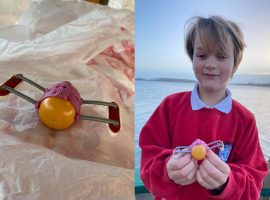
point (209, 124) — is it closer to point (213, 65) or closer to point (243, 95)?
point (213, 65)

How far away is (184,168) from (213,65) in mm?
172

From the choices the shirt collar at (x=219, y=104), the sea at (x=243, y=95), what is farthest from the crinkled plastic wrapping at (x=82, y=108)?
the sea at (x=243, y=95)

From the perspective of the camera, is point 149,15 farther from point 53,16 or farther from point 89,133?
point 89,133

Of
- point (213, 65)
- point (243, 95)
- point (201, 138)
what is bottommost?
point (243, 95)

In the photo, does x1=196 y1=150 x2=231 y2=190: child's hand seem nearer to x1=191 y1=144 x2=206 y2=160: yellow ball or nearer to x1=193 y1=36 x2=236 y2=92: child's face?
x1=191 y1=144 x2=206 y2=160: yellow ball

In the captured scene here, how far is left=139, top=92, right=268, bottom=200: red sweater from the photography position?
21.2 inches

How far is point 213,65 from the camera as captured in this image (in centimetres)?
54

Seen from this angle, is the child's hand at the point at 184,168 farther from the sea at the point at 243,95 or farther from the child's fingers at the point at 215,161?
the sea at the point at 243,95

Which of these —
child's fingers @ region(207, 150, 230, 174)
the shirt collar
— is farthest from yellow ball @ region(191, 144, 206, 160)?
the shirt collar

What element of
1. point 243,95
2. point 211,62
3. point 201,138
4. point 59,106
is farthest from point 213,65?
point 243,95

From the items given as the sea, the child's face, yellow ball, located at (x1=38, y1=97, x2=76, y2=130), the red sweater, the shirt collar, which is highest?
the child's face

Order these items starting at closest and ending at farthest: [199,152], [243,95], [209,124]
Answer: [199,152] < [209,124] < [243,95]

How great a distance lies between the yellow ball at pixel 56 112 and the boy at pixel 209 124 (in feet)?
0.52

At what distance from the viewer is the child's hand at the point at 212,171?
0.45 metres
